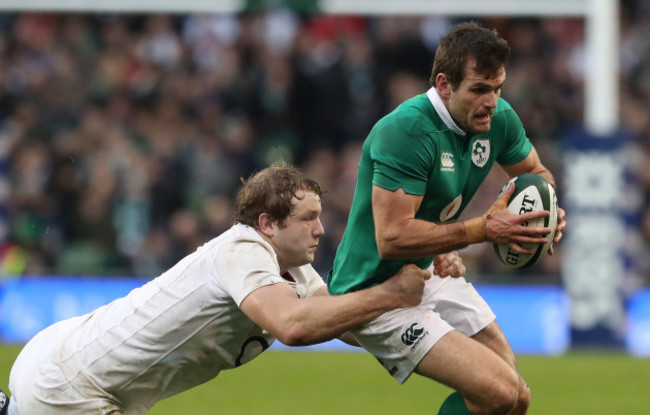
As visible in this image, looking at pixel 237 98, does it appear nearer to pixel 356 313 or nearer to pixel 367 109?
pixel 367 109

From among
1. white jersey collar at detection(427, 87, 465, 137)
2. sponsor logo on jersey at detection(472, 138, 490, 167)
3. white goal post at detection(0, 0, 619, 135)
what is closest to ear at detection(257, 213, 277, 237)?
white jersey collar at detection(427, 87, 465, 137)

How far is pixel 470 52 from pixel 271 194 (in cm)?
112

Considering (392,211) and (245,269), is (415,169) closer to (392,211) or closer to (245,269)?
(392,211)

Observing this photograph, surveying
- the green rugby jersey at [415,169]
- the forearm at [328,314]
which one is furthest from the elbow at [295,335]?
the green rugby jersey at [415,169]

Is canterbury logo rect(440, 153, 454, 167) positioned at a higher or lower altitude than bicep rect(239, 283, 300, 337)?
higher

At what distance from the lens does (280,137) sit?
15.0 meters

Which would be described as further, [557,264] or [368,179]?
[557,264]

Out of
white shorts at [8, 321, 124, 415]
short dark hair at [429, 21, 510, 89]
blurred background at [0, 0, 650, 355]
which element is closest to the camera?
white shorts at [8, 321, 124, 415]

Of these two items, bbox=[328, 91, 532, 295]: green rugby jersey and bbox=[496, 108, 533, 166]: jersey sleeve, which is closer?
bbox=[328, 91, 532, 295]: green rugby jersey

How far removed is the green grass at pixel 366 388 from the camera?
8664 millimetres

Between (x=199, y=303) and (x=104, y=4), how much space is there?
10.3 m

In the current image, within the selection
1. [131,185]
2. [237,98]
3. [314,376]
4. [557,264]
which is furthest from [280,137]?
[314,376]

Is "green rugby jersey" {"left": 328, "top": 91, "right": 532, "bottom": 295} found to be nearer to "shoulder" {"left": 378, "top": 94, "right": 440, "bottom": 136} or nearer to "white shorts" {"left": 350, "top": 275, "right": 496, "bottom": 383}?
"shoulder" {"left": 378, "top": 94, "right": 440, "bottom": 136}

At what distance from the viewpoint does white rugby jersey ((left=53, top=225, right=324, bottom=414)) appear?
16.4 feet
